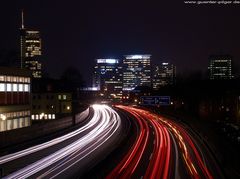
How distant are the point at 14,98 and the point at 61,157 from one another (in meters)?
23.2

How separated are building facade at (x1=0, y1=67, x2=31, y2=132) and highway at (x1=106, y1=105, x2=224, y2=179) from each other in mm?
16120

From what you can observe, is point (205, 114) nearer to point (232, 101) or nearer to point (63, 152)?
point (232, 101)

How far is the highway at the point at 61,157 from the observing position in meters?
34.0

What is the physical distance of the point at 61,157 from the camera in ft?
138

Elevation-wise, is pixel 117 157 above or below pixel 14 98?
below

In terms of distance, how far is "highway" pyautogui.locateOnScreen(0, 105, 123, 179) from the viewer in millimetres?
34000

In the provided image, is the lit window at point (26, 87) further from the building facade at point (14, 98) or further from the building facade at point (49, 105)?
the building facade at point (49, 105)

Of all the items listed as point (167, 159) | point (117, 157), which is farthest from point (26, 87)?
point (167, 159)

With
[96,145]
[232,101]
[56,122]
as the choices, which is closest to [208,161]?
[96,145]

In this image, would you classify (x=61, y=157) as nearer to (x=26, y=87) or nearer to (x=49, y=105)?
(x=26, y=87)

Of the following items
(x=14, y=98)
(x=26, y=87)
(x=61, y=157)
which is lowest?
(x=61, y=157)

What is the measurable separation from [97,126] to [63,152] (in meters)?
29.9

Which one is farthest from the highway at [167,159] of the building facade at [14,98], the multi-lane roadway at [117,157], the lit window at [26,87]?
the lit window at [26,87]

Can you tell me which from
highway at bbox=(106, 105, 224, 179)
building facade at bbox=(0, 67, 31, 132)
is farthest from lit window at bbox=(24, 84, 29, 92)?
highway at bbox=(106, 105, 224, 179)
